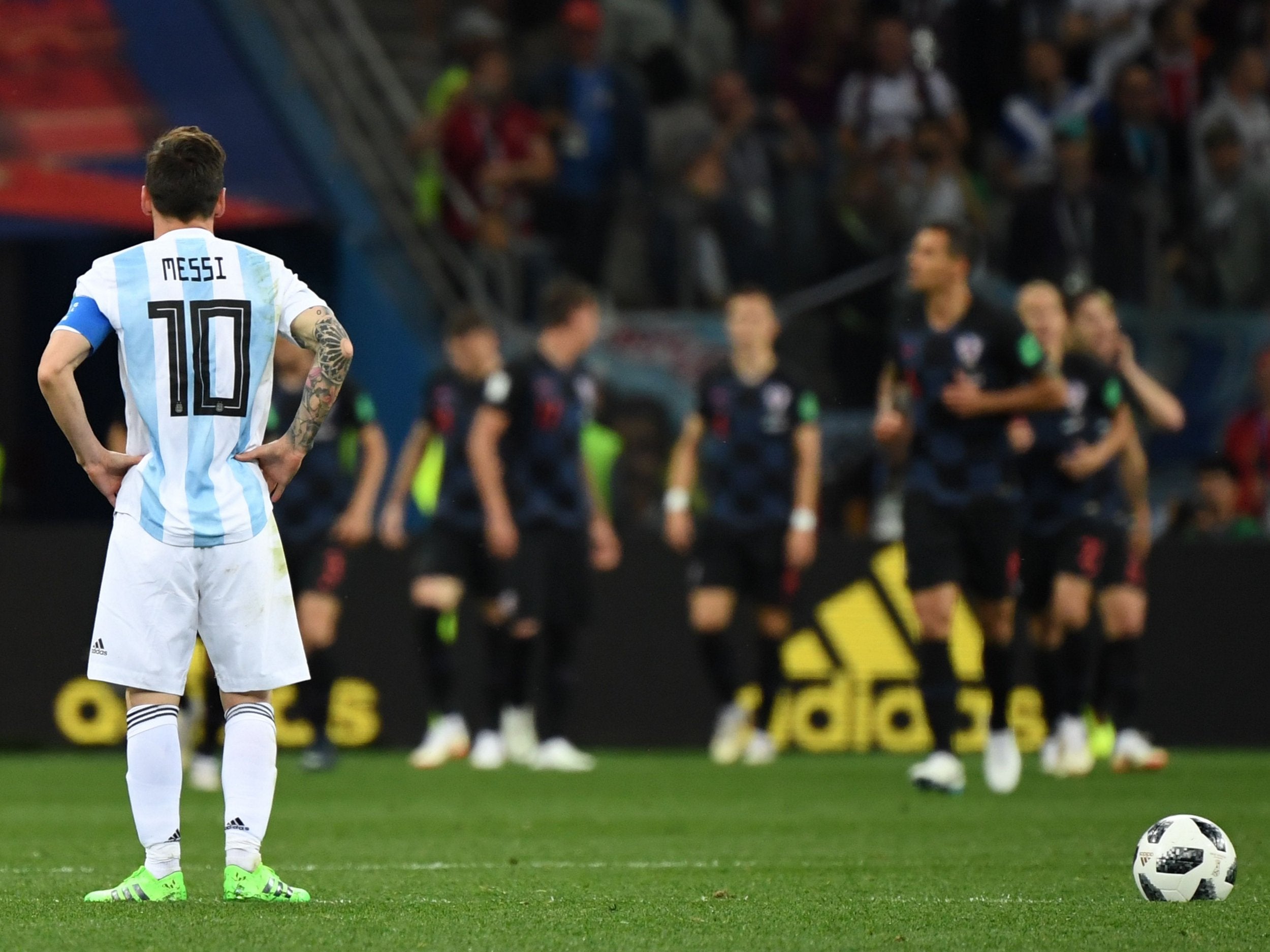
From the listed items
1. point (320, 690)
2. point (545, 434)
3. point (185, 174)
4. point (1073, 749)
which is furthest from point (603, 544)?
point (185, 174)

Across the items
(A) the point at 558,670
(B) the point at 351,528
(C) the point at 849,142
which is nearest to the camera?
(B) the point at 351,528

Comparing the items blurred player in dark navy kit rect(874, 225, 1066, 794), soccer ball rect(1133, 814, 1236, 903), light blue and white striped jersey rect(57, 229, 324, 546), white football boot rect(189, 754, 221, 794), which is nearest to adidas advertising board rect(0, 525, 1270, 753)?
white football boot rect(189, 754, 221, 794)

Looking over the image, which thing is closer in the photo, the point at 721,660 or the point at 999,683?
the point at 999,683

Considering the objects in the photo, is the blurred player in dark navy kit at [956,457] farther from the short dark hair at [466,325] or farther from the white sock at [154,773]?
the white sock at [154,773]

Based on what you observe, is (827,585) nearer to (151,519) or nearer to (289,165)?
(289,165)

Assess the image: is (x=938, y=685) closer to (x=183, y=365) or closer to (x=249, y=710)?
(x=249, y=710)

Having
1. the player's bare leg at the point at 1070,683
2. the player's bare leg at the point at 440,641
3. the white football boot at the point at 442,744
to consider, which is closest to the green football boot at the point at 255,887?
the white football boot at the point at 442,744

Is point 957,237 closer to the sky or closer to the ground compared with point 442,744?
closer to the sky

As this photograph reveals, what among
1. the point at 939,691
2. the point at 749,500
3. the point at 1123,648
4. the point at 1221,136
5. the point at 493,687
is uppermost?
the point at 1221,136

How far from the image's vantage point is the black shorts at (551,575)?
39.1 feet

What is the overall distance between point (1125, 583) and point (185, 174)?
7010 millimetres

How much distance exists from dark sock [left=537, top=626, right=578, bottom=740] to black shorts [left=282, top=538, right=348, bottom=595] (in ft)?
4.20

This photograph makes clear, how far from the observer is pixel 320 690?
11.7m

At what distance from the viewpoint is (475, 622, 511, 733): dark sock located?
1213 centimetres
